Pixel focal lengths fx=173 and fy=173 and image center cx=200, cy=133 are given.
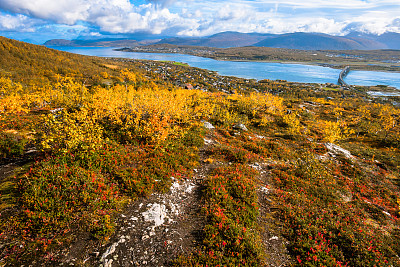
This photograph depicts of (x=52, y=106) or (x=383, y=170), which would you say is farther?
(x=52, y=106)

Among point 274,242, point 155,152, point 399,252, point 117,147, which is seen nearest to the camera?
point 274,242

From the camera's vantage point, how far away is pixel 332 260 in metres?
9.56

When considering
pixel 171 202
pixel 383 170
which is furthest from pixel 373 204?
pixel 171 202

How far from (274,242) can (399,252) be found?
327 inches

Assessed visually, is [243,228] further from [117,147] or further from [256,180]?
[117,147]

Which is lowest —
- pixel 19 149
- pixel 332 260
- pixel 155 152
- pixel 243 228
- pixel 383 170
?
pixel 383 170

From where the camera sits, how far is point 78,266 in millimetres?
7168

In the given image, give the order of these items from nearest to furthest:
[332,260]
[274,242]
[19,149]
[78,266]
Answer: [78,266] < [332,260] < [274,242] < [19,149]

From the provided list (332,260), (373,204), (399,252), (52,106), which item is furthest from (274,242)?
(52,106)

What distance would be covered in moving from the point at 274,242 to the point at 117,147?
13.5m

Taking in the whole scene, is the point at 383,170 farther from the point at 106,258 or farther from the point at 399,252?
the point at 106,258

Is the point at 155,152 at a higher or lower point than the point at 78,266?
higher

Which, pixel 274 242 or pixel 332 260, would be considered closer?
pixel 332 260

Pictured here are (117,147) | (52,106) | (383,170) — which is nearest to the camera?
(117,147)
